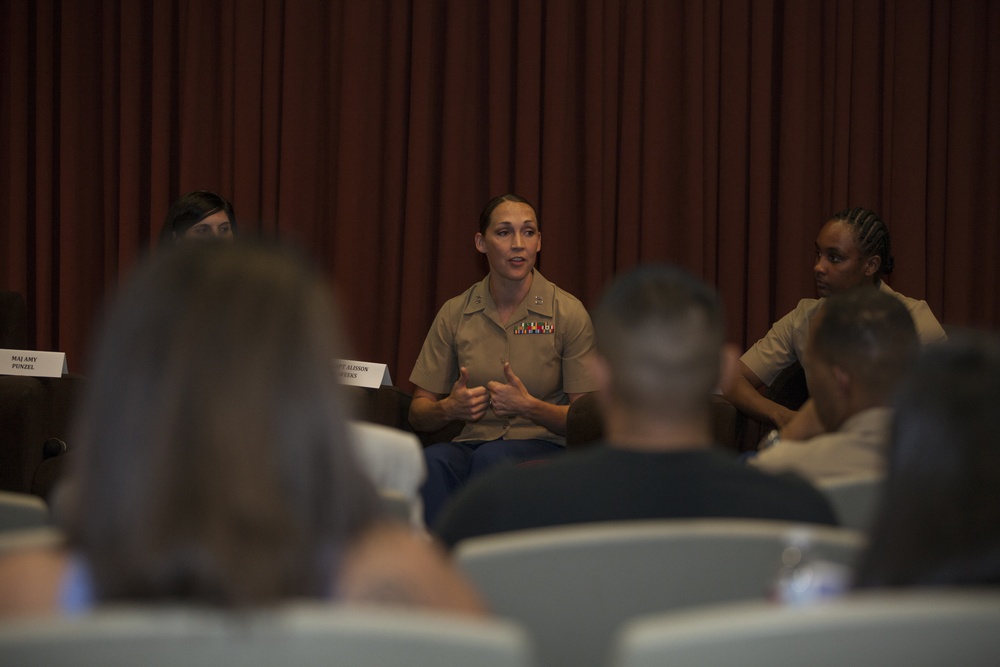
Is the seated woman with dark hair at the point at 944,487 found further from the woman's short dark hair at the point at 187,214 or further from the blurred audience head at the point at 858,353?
the woman's short dark hair at the point at 187,214

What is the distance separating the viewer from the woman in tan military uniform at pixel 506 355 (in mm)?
3742

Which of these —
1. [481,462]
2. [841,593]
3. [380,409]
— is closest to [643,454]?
[841,593]

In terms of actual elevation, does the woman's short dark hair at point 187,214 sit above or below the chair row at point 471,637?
above

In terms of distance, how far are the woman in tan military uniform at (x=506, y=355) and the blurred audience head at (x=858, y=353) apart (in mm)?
1613

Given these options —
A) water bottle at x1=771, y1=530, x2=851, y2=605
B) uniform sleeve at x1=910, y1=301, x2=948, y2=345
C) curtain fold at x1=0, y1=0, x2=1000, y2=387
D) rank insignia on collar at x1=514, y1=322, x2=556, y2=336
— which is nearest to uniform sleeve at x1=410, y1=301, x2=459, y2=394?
rank insignia on collar at x1=514, y1=322, x2=556, y2=336

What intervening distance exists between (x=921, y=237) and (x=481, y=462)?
2377 millimetres

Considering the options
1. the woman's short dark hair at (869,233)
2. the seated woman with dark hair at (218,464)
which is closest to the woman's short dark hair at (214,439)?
the seated woman with dark hair at (218,464)

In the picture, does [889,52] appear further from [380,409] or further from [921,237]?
[380,409]

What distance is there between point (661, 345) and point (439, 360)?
8.27ft

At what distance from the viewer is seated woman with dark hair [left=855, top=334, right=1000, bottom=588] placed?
1049 millimetres

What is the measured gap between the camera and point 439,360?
4.06m

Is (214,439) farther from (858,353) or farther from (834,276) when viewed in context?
(834,276)

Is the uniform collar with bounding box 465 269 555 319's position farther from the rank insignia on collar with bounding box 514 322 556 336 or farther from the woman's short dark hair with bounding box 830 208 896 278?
the woman's short dark hair with bounding box 830 208 896 278

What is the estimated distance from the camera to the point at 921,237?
468 cm
